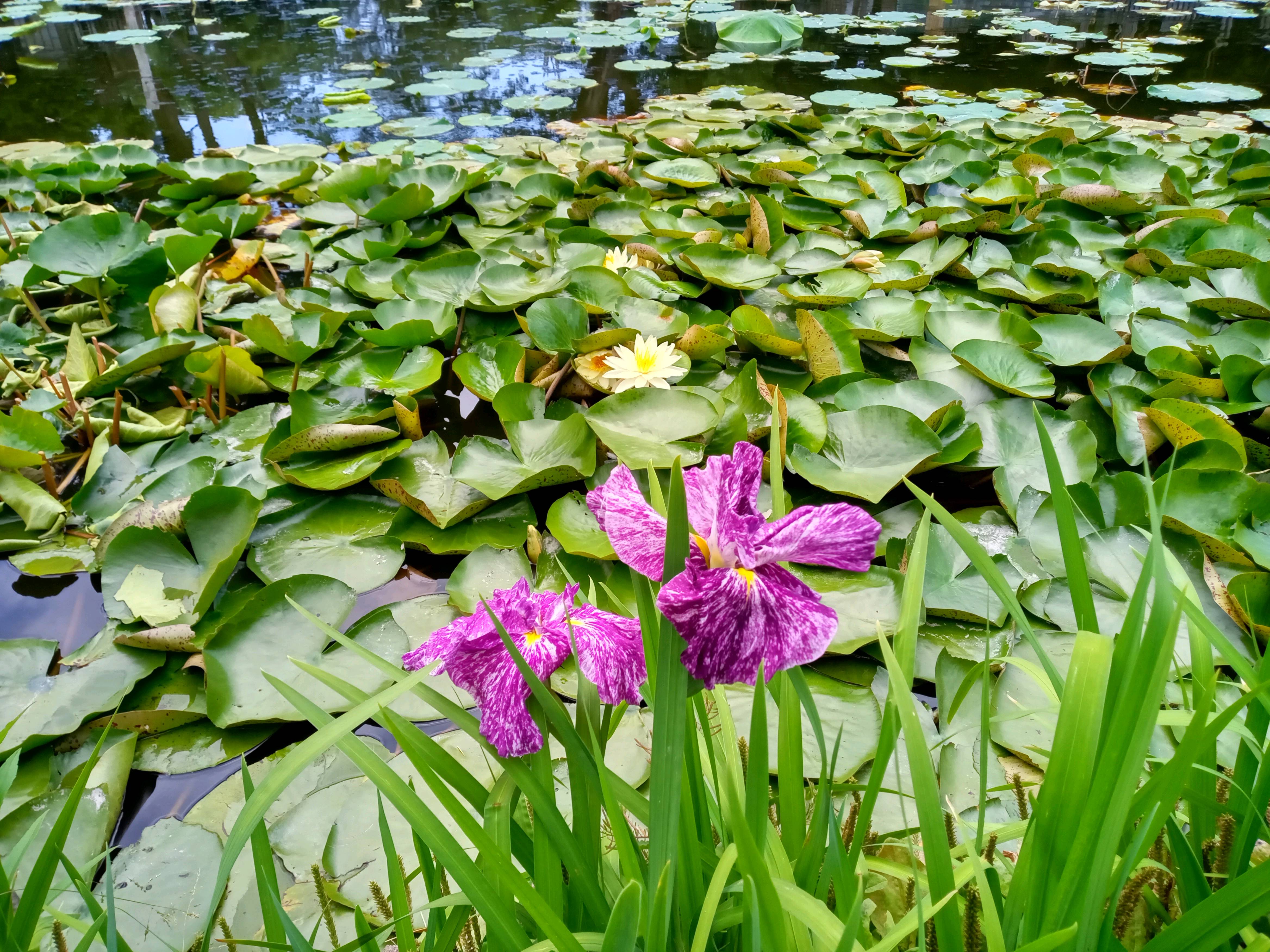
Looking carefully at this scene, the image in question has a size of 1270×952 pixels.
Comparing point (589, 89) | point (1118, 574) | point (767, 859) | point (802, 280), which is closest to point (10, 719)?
point (767, 859)

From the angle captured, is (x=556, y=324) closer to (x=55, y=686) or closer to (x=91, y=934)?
(x=55, y=686)

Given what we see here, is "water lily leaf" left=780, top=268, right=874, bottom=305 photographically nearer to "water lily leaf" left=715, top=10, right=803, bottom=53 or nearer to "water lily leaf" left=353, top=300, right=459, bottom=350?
"water lily leaf" left=353, top=300, right=459, bottom=350

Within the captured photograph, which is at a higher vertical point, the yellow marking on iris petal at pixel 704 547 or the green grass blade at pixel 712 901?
the yellow marking on iris petal at pixel 704 547

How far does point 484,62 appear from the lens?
15.1 feet

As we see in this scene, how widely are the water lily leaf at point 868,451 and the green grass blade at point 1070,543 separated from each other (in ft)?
2.36

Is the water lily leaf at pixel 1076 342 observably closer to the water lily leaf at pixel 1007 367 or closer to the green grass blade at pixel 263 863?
the water lily leaf at pixel 1007 367

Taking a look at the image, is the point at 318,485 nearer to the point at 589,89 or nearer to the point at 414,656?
the point at 414,656

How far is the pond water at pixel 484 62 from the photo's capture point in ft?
12.4

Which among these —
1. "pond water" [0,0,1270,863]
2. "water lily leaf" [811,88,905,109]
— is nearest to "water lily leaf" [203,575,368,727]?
"pond water" [0,0,1270,863]

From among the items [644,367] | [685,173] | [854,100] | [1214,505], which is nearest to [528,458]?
[644,367]

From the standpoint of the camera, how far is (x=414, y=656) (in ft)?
1.64

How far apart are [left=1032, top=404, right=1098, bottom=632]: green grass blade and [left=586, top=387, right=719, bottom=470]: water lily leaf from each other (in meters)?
0.79

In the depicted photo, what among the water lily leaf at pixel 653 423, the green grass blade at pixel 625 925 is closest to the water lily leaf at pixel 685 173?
the water lily leaf at pixel 653 423

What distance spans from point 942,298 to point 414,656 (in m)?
1.76
